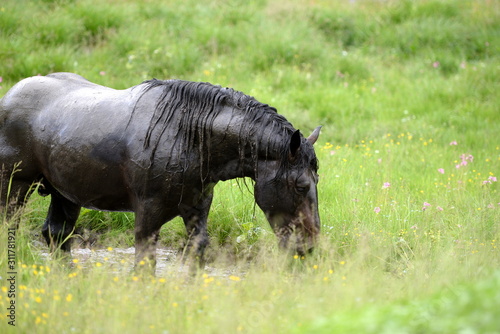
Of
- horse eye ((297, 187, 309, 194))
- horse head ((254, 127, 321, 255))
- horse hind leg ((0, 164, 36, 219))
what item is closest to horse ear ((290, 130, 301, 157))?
horse head ((254, 127, 321, 255))

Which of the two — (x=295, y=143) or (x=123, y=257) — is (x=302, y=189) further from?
(x=123, y=257)

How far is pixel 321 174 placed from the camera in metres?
7.10

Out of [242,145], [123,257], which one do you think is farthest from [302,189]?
[123,257]

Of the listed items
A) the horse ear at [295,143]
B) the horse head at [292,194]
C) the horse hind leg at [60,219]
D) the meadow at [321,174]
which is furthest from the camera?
the horse hind leg at [60,219]

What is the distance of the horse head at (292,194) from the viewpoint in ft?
14.1

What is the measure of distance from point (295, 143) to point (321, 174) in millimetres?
2951

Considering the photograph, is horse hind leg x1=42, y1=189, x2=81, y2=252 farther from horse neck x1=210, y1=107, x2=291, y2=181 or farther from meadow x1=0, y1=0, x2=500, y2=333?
horse neck x1=210, y1=107, x2=291, y2=181

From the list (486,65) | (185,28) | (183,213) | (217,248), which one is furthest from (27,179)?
(486,65)

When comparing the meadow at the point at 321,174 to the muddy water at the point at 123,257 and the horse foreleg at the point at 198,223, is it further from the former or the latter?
the horse foreleg at the point at 198,223

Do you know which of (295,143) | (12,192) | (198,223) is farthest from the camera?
(12,192)

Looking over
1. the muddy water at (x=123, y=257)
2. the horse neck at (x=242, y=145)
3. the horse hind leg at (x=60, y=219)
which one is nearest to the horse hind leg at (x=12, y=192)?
the horse hind leg at (x=60, y=219)

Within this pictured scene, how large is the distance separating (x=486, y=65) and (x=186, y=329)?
9.66 meters

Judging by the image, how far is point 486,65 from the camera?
11219 mm

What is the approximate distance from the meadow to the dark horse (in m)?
0.28
